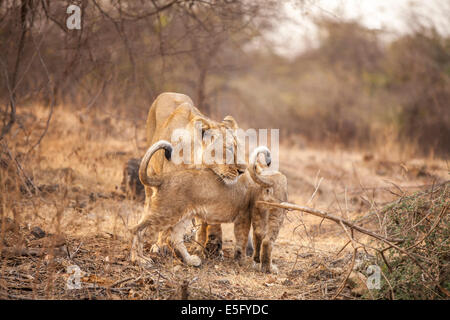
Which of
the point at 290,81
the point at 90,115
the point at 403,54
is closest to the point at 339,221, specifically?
the point at 90,115

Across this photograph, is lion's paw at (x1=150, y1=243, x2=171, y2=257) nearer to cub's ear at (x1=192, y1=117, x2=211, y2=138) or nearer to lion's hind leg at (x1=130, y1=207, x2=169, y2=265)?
lion's hind leg at (x1=130, y1=207, x2=169, y2=265)

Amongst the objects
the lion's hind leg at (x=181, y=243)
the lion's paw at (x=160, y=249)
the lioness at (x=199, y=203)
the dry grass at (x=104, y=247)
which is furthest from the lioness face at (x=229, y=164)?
the lion's paw at (x=160, y=249)

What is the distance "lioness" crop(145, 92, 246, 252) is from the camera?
4.65 meters

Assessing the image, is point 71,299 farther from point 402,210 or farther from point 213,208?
point 402,210

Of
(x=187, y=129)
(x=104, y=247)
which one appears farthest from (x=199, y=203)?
(x=104, y=247)

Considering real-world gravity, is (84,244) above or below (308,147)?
below

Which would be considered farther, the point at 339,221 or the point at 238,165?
the point at 238,165

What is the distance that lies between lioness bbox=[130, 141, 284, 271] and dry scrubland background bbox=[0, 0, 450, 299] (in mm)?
298

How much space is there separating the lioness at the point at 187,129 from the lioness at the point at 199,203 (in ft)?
0.49

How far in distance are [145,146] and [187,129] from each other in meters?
5.10

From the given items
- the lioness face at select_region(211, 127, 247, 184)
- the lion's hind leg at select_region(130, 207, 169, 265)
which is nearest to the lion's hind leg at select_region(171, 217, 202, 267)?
the lion's hind leg at select_region(130, 207, 169, 265)

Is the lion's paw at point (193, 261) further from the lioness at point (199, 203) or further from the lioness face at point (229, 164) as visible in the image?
the lioness face at point (229, 164)

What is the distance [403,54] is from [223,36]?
13.7 meters

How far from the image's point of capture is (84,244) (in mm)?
5102
